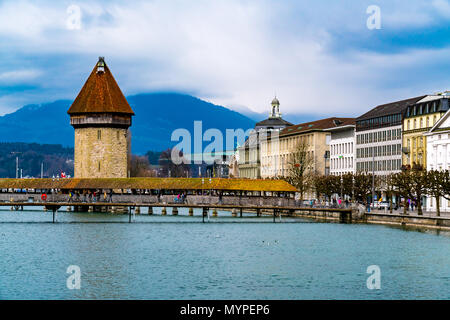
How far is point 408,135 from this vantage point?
96.4 metres

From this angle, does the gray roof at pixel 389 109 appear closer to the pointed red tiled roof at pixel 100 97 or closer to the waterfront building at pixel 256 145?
the pointed red tiled roof at pixel 100 97

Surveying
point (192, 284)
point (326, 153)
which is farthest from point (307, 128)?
point (192, 284)

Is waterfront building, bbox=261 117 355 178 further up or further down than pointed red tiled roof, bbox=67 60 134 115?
further down

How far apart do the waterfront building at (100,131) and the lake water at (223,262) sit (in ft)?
114

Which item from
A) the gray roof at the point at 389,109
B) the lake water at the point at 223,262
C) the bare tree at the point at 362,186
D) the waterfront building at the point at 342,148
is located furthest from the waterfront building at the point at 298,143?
the lake water at the point at 223,262

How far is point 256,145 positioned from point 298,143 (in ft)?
87.6

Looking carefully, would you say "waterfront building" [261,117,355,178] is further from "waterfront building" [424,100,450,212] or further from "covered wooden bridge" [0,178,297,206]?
"waterfront building" [424,100,450,212]

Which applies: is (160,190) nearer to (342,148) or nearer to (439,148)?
(439,148)

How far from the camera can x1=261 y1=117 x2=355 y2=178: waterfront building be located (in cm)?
12631

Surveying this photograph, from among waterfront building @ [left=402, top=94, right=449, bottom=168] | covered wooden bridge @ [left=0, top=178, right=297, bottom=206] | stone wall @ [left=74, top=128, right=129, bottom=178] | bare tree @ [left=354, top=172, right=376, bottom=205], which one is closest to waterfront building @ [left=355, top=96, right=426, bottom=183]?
waterfront building @ [left=402, top=94, right=449, bottom=168]

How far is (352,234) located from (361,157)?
48649 mm

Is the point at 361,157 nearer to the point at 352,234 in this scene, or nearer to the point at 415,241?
the point at 352,234

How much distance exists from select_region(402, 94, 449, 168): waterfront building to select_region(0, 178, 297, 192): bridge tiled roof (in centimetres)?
1305

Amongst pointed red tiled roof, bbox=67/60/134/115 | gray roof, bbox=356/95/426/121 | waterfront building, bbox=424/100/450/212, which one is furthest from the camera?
pointed red tiled roof, bbox=67/60/134/115
